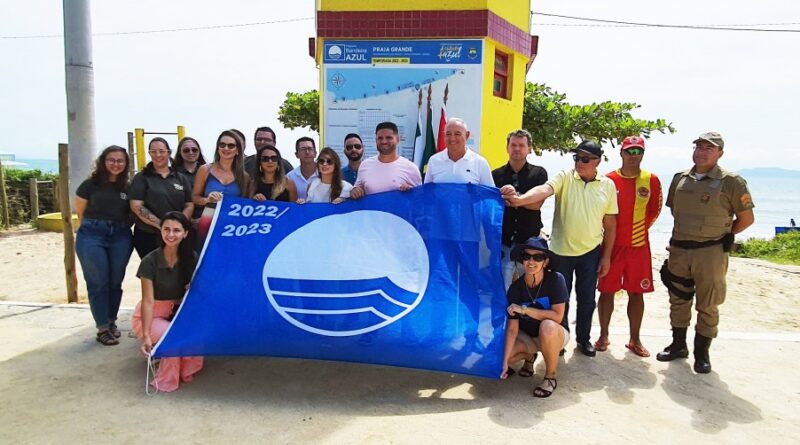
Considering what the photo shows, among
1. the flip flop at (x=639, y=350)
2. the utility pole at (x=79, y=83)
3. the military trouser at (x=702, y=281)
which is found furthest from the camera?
the utility pole at (x=79, y=83)

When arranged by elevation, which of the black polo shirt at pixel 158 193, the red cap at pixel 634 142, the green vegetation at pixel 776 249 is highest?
the red cap at pixel 634 142

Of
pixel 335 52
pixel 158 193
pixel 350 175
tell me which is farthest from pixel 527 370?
pixel 335 52

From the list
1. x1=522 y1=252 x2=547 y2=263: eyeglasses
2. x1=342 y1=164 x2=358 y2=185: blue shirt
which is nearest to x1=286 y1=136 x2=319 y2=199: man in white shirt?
x1=342 y1=164 x2=358 y2=185: blue shirt

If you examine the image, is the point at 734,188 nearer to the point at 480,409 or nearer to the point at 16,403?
the point at 480,409

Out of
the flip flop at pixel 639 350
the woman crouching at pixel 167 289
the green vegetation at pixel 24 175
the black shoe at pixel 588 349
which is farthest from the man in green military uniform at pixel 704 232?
the green vegetation at pixel 24 175

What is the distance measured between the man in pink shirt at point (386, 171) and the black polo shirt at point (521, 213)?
2.47 ft

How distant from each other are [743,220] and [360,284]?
3.11 metres

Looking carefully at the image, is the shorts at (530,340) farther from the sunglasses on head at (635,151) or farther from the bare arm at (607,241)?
the sunglasses on head at (635,151)

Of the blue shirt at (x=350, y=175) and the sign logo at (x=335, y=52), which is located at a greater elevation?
the sign logo at (x=335, y=52)

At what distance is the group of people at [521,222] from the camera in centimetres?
389

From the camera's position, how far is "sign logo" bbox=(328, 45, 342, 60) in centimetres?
656

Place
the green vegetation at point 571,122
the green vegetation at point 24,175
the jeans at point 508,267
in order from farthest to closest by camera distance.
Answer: the green vegetation at point 24,175 → the green vegetation at point 571,122 → the jeans at point 508,267

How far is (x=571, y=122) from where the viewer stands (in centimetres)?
1084

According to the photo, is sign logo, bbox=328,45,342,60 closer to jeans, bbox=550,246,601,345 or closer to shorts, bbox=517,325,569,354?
jeans, bbox=550,246,601,345
